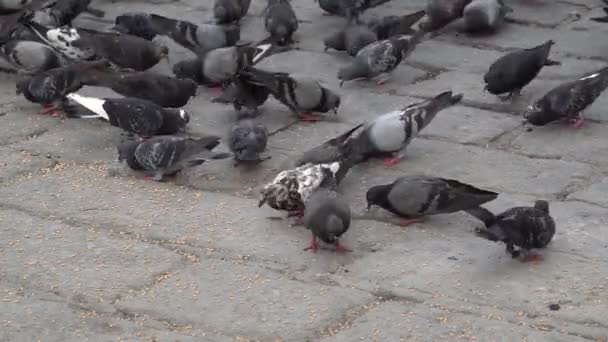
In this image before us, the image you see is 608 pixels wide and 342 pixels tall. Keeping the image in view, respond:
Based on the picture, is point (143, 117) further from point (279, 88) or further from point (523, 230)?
point (523, 230)

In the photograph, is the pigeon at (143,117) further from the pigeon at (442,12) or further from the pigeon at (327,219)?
the pigeon at (442,12)

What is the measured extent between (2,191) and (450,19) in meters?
3.24

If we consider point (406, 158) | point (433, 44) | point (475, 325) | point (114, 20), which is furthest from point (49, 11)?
point (475, 325)

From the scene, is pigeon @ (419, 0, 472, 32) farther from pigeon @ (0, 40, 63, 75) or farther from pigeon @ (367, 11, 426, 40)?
pigeon @ (0, 40, 63, 75)

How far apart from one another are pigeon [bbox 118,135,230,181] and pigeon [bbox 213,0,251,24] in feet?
7.01

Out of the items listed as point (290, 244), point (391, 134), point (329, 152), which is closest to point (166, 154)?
point (329, 152)

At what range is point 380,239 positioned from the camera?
15.1ft

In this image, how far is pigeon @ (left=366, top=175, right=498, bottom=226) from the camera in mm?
4559

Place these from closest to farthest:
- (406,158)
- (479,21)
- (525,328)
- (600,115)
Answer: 1. (525,328)
2. (406,158)
3. (600,115)
4. (479,21)

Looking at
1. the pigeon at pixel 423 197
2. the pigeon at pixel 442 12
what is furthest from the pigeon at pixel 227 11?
the pigeon at pixel 423 197

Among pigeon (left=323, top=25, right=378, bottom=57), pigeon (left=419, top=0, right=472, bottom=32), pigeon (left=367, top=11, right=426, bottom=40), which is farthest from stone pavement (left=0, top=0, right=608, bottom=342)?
pigeon (left=419, top=0, right=472, bottom=32)

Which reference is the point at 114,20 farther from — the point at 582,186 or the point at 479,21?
the point at 582,186

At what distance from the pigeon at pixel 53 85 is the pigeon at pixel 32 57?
1.11ft

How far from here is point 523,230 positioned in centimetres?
426
